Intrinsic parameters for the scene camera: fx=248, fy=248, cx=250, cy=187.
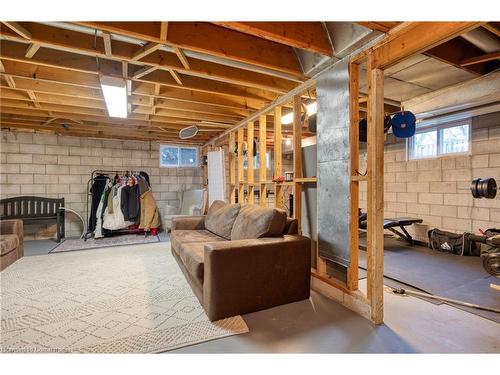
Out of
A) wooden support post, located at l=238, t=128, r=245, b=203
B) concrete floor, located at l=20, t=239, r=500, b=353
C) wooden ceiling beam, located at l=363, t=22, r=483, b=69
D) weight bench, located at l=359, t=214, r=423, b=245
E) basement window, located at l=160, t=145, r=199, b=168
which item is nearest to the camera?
wooden ceiling beam, located at l=363, t=22, r=483, b=69

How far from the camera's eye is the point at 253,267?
2.08 m

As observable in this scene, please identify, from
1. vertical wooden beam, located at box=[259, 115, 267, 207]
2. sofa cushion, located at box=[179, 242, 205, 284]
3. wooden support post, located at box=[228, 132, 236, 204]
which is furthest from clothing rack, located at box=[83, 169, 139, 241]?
vertical wooden beam, located at box=[259, 115, 267, 207]

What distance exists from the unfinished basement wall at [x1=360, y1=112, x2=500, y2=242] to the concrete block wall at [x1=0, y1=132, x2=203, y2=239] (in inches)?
205

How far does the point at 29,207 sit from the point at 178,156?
10.6ft

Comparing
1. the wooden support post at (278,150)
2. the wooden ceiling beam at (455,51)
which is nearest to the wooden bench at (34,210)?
the wooden support post at (278,150)

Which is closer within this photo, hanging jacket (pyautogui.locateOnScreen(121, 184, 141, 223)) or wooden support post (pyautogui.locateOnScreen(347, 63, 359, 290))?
wooden support post (pyautogui.locateOnScreen(347, 63, 359, 290))

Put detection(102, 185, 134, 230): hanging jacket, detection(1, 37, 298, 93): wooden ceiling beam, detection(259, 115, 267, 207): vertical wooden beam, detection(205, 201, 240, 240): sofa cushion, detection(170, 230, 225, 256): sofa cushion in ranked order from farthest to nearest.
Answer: detection(102, 185, 134, 230): hanging jacket → detection(259, 115, 267, 207): vertical wooden beam → detection(205, 201, 240, 240): sofa cushion → detection(170, 230, 225, 256): sofa cushion → detection(1, 37, 298, 93): wooden ceiling beam

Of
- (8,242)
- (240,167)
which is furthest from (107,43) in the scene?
(8,242)

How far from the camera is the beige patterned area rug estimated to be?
1713 millimetres

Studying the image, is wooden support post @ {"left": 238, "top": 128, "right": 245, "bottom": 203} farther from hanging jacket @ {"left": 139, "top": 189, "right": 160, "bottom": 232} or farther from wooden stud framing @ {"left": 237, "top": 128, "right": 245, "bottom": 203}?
hanging jacket @ {"left": 139, "top": 189, "right": 160, "bottom": 232}

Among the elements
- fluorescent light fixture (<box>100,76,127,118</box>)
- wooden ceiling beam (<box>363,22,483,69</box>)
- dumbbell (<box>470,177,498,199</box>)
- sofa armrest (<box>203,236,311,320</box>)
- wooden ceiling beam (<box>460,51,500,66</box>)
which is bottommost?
sofa armrest (<box>203,236,311,320</box>)

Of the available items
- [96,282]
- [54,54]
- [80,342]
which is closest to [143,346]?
[80,342]

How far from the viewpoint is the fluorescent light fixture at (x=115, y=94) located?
258 cm

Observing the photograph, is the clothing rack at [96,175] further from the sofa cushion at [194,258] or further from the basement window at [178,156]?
the sofa cushion at [194,258]
